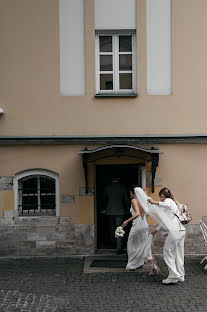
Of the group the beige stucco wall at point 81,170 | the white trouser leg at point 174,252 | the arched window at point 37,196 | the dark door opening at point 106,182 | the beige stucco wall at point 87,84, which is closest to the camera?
the white trouser leg at point 174,252

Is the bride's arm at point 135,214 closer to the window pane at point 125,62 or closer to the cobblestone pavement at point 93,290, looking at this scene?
the cobblestone pavement at point 93,290

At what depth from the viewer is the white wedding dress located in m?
8.20

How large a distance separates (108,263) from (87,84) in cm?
425

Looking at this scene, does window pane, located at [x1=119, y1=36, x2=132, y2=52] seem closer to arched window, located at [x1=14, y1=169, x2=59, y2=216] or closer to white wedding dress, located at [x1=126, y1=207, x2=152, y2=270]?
arched window, located at [x1=14, y1=169, x2=59, y2=216]

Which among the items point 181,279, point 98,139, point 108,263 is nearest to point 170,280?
point 181,279

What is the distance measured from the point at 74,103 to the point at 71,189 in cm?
208

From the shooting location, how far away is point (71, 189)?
934 cm

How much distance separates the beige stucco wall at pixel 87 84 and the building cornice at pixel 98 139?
16 centimetres

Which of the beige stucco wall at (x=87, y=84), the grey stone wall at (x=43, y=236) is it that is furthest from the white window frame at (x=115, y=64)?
the grey stone wall at (x=43, y=236)

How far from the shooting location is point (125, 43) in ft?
30.9

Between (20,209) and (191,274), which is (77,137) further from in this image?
(191,274)

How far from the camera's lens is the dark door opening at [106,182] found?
10.2 m

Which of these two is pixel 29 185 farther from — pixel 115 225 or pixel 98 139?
pixel 115 225

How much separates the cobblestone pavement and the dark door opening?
5.72 feet
